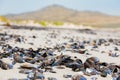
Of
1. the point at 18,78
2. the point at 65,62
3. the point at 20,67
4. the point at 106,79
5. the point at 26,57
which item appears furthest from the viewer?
the point at 26,57

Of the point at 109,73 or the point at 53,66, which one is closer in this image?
the point at 109,73

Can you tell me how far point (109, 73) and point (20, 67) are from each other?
8.46ft

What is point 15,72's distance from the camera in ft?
Answer: 29.3

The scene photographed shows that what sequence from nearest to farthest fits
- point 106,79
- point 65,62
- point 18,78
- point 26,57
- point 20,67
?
point 18,78
point 106,79
point 20,67
point 65,62
point 26,57

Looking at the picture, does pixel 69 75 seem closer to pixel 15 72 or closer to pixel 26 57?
pixel 15 72

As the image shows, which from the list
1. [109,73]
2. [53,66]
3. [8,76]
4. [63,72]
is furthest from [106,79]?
[8,76]

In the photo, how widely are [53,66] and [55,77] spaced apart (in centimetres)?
140

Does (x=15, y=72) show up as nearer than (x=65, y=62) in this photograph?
Yes

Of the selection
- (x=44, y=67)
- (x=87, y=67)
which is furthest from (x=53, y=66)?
(x=87, y=67)

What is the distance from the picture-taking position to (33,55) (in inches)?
468

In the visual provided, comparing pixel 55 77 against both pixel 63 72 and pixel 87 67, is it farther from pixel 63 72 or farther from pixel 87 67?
pixel 87 67

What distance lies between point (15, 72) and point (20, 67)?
1.96 feet

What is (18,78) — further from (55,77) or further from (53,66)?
(53,66)

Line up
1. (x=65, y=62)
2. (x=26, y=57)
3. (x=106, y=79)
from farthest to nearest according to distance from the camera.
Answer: (x=26, y=57) < (x=65, y=62) < (x=106, y=79)
